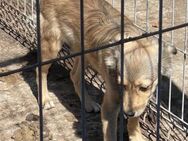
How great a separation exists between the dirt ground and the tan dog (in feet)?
0.47

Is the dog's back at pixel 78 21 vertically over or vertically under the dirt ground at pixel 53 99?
over

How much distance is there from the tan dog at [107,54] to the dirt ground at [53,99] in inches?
5.7

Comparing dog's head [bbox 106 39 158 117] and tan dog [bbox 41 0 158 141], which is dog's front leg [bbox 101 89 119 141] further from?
dog's head [bbox 106 39 158 117]

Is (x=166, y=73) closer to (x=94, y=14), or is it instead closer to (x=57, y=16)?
(x=94, y=14)

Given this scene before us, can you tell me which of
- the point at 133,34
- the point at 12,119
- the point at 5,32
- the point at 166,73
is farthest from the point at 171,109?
the point at 5,32

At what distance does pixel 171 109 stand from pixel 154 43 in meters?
0.86

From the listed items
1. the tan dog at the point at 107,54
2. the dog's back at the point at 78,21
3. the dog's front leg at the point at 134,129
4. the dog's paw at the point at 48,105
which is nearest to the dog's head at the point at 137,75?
the tan dog at the point at 107,54

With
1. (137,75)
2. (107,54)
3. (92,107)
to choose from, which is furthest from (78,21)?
(137,75)

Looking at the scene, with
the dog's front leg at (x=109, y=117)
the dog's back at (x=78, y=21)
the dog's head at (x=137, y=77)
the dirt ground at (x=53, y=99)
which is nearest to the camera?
the dog's head at (x=137, y=77)

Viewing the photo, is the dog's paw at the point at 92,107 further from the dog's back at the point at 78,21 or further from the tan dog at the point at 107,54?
the dog's back at the point at 78,21

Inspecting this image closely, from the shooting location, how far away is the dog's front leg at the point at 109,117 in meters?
4.05

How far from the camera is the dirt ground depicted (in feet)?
14.5

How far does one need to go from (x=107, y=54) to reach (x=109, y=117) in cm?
46

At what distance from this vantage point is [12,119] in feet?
15.2
